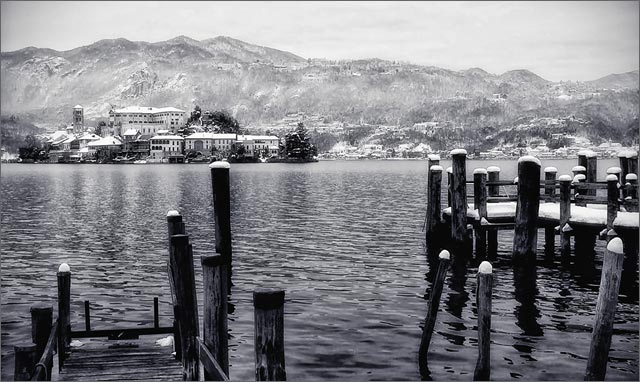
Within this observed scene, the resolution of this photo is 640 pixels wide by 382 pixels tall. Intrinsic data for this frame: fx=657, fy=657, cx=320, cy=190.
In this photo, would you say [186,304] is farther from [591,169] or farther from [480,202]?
[591,169]

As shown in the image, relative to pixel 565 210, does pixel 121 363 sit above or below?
below

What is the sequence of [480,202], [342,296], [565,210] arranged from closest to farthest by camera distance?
[342,296] → [565,210] → [480,202]

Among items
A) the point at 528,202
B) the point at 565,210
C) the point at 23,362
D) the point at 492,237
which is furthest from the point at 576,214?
the point at 23,362

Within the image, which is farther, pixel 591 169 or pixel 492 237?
pixel 591 169

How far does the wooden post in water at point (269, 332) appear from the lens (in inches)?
294

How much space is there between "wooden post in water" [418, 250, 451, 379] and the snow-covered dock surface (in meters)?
9.31

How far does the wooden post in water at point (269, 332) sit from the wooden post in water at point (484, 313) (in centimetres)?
381

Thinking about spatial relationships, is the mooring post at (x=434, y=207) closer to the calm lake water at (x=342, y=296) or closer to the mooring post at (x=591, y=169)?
the calm lake water at (x=342, y=296)

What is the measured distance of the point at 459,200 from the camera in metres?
22.8

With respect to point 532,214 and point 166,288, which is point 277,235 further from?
point 532,214

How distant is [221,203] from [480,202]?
345 inches

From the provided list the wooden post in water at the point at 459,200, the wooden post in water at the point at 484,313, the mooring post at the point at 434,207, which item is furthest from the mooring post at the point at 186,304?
the mooring post at the point at 434,207

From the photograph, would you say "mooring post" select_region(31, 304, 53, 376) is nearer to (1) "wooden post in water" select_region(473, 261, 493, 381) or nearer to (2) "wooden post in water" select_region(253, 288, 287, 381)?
(2) "wooden post in water" select_region(253, 288, 287, 381)

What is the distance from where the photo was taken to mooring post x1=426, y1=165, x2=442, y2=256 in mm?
25328
